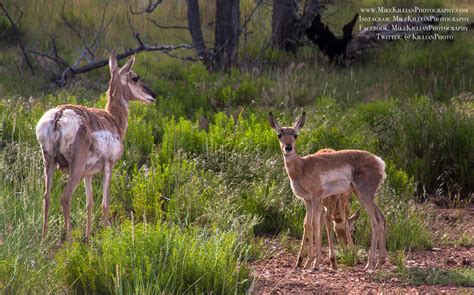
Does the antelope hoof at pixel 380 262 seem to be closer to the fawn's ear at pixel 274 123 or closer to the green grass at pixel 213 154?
the green grass at pixel 213 154

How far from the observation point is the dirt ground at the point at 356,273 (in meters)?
7.22

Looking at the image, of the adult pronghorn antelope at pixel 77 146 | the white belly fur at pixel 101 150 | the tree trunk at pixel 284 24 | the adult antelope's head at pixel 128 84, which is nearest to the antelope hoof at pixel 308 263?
the adult pronghorn antelope at pixel 77 146

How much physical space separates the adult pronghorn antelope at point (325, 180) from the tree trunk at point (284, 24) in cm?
963

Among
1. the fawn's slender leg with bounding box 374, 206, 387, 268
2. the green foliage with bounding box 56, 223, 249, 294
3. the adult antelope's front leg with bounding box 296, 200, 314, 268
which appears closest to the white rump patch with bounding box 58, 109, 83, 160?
the green foliage with bounding box 56, 223, 249, 294

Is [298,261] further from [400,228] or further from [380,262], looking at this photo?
[400,228]

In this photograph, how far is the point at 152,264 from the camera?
620 centimetres

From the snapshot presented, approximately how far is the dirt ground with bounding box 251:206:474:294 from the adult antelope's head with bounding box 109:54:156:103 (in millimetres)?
1999

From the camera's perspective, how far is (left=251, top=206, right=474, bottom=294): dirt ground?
23.7 feet

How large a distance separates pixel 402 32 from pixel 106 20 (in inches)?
229

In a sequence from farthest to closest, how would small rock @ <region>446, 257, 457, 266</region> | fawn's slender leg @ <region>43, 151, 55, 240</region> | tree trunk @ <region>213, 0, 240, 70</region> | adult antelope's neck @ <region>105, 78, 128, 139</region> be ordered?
1. tree trunk @ <region>213, 0, 240, 70</region>
2. adult antelope's neck @ <region>105, 78, 128, 139</region>
3. small rock @ <region>446, 257, 457, 266</region>
4. fawn's slender leg @ <region>43, 151, 55, 240</region>

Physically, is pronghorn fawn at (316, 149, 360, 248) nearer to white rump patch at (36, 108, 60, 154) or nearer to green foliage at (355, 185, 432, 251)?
green foliage at (355, 185, 432, 251)

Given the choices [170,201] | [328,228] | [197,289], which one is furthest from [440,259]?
[197,289]

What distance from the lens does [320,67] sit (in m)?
16.7

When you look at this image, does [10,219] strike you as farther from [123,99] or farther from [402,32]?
[402,32]
